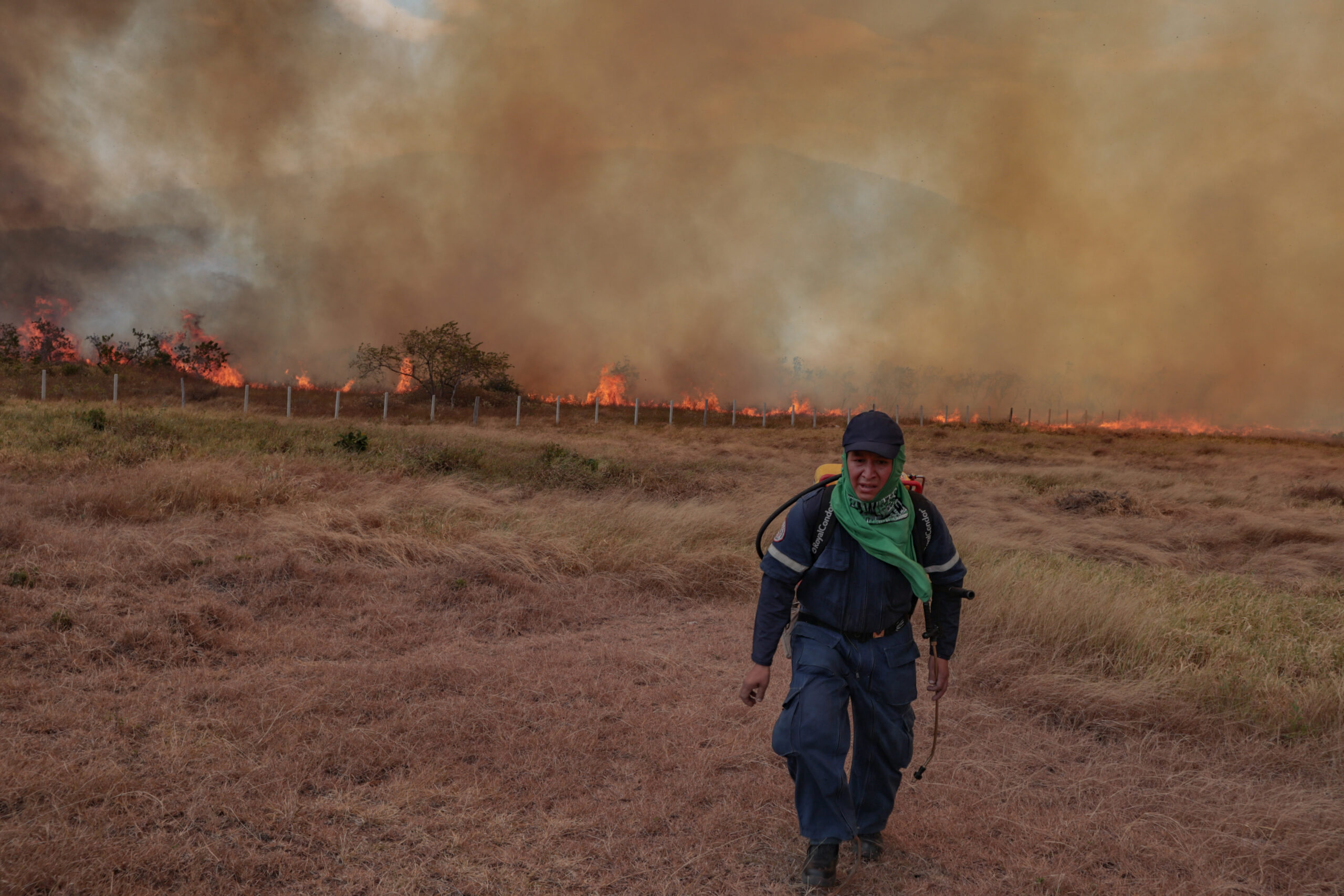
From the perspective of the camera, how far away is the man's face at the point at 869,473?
304cm

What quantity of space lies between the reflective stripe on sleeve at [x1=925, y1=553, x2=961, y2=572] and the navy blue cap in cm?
52

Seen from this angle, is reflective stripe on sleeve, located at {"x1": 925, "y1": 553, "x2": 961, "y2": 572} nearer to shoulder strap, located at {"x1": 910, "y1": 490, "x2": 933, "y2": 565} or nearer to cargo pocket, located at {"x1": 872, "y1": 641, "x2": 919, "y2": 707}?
shoulder strap, located at {"x1": 910, "y1": 490, "x2": 933, "y2": 565}

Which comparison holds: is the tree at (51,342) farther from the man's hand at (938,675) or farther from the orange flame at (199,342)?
the man's hand at (938,675)

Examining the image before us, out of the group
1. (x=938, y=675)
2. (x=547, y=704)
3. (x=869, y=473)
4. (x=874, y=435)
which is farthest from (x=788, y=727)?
(x=547, y=704)

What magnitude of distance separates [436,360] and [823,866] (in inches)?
1763

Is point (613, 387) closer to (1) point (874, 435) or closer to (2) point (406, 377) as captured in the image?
(2) point (406, 377)

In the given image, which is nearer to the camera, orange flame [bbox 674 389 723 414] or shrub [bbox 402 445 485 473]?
shrub [bbox 402 445 485 473]

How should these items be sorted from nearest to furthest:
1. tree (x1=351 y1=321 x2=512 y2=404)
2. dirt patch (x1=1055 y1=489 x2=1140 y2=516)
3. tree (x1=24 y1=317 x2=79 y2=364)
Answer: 1. dirt patch (x1=1055 y1=489 x2=1140 y2=516)
2. tree (x1=351 y1=321 x2=512 y2=404)
3. tree (x1=24 y1=317 x2=79 y2=364)

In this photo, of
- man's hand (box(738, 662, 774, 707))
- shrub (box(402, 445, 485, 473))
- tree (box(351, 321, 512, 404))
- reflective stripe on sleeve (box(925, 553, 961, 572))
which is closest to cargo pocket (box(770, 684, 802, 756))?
man's hand (box(738, 662, 774, 707))

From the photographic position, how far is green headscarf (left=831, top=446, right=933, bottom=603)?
10.0 feet

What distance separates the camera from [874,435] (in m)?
3.03

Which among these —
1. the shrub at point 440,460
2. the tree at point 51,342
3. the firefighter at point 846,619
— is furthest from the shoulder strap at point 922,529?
the tree at point 51,342

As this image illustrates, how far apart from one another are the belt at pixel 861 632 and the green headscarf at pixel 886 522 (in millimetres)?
162

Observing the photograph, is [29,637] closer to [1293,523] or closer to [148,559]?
[148,559]
